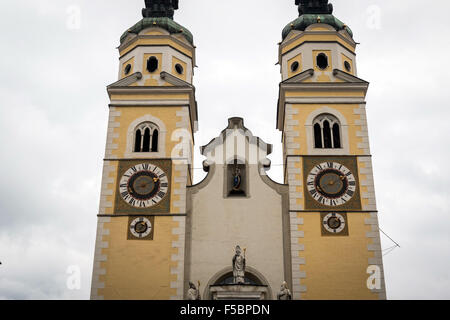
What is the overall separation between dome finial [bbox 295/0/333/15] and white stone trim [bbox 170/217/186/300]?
11.6 m

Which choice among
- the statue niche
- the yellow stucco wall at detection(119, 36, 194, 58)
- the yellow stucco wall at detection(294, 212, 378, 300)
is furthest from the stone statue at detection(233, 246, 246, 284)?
the yellow stucco wall at detection(119, 36, 194, 58)

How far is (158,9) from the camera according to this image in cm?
2680

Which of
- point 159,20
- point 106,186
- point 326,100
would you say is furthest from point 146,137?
point 326,100

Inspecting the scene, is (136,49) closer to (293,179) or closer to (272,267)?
(293,179)

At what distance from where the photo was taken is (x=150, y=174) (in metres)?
21.6

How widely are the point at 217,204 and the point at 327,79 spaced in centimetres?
675

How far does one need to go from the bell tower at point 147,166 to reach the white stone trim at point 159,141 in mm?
37

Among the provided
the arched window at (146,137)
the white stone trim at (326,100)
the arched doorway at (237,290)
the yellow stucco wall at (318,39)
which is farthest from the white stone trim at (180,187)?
the yellow stucco wall at (318,39)

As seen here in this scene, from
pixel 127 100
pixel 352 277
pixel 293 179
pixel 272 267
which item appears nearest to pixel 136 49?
pixel 127 100

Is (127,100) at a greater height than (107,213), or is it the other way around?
(127,100)

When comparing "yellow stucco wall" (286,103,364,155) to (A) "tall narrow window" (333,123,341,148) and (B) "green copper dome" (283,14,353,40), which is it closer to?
(A) "tall narrow window" (333,123,341,148)

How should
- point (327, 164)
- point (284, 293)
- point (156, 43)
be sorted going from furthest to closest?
point (156, 43) → point (327, 164) → point (284, 293)

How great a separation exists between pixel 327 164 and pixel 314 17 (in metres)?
7.07

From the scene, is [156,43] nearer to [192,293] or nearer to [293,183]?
[293,183]
